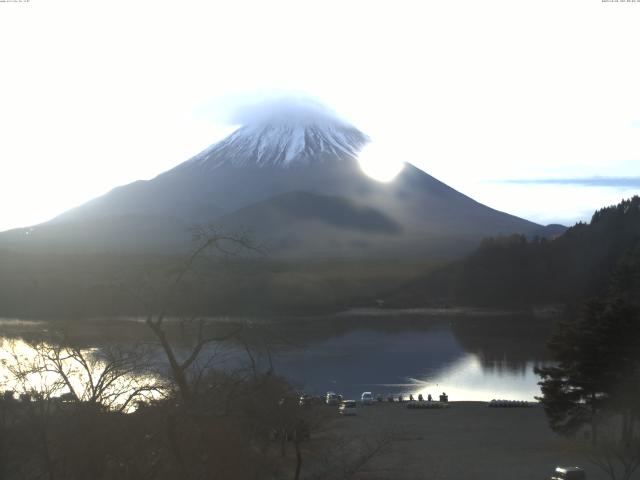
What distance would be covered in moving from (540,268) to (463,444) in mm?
22984

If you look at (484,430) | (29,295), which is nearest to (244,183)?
(29,295)

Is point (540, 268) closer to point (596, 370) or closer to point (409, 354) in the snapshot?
point (409, 354)

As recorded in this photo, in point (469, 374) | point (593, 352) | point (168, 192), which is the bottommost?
point (469, 374)

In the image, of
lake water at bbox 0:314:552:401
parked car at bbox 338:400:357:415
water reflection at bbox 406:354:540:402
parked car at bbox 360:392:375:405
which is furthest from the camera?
lake water at bbox 0:314:552:401

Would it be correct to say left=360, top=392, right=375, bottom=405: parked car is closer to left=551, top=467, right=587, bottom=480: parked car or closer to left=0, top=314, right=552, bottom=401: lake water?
left=0, top=314, right=552, bottom=401: lake water

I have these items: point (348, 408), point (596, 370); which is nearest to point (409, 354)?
point (348, 408)

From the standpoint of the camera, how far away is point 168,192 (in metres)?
48.4

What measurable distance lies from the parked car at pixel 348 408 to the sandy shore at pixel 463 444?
4.5 inches

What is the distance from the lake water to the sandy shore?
118 cm

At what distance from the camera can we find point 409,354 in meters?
16.9

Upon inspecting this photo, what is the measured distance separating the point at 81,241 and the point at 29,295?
1480 centimetres

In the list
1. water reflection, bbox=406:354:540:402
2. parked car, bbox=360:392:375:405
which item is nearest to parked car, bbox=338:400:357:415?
parked car, bbox=360:392:375:405

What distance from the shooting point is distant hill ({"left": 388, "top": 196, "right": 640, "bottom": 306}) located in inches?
1050

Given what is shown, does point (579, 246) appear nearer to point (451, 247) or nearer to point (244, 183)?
point (451, 247)
